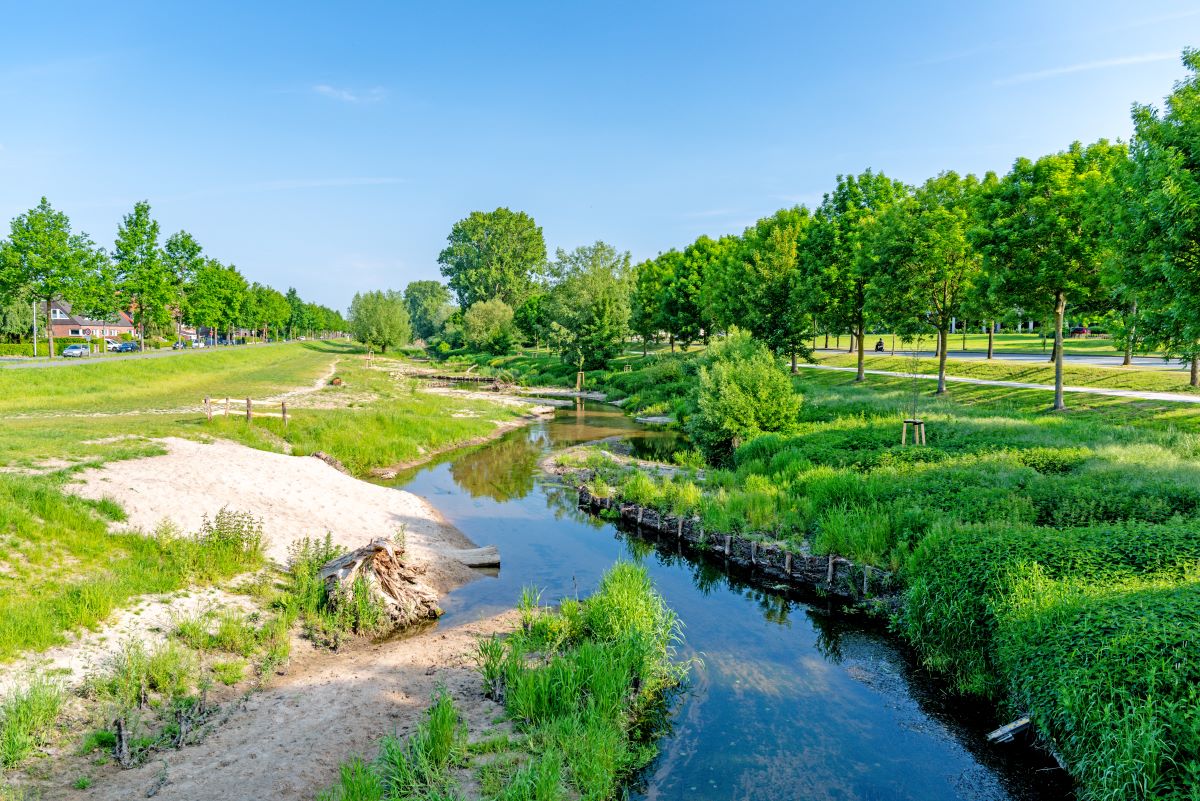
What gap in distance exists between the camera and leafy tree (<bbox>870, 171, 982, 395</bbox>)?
34.6 meters

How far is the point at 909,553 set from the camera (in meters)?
16.1

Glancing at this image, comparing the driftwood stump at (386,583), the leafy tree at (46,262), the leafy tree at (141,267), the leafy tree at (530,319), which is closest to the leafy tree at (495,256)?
the leafy tree at (530,319)

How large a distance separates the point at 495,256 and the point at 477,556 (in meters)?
112

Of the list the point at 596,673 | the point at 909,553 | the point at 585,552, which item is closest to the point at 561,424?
the point at 585,552

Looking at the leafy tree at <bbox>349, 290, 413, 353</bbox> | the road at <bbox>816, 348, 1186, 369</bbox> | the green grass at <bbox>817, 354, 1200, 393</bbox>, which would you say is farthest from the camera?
the leafy tree at <bbox>349, 290, 413, 353</bbox>

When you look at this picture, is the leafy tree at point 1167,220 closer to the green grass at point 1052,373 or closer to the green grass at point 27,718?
A: the green grass at point 1052,373

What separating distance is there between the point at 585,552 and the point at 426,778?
1197 cm

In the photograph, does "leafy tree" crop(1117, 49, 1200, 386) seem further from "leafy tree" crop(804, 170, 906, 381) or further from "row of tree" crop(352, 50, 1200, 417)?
"leafy tree" crop(804, 170, 906, 381)

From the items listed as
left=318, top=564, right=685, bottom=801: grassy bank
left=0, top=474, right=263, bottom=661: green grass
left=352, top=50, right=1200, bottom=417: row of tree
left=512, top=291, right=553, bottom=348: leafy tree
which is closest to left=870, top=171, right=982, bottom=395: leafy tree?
left=352, top=50, right=1200, bottom=417: row of tree

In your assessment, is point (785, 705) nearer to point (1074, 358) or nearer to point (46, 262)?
point (1074, 358)

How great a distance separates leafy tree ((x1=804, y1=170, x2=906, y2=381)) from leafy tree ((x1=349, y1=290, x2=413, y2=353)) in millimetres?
81010

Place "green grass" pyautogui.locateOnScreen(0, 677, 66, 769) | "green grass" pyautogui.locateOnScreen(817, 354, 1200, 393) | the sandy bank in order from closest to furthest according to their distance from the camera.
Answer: "green grass" pyautogui.locateOnScreen(0, 677, 66, 769) → the sandy bank → "green grass" pyautogui.locateOnScreen(817, 354, 1200, 393)

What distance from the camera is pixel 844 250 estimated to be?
4438cm

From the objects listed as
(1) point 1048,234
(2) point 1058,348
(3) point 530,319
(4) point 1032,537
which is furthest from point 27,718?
(3) point 530,319
